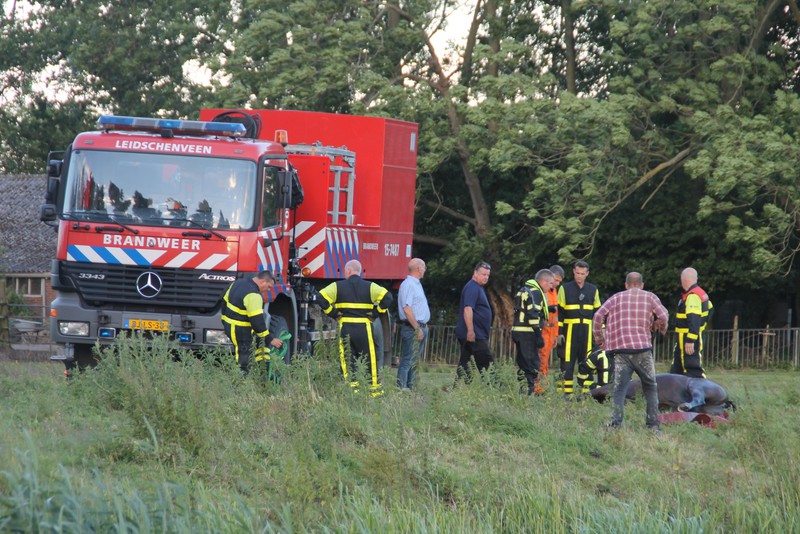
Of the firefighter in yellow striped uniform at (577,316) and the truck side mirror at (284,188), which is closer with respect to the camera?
the truck side mirror at (284,188)

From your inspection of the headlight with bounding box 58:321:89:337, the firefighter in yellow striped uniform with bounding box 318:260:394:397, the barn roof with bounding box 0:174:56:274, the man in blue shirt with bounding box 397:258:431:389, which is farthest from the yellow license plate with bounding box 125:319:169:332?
the barn roof with bounding box 0:174:56:274

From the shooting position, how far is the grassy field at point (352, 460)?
583cm

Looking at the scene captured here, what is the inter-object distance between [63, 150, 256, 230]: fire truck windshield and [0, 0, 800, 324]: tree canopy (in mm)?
10623

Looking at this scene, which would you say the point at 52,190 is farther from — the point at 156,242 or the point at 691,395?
the point at 691,395

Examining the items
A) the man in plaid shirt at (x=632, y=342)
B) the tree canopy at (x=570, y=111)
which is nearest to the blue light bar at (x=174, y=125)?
the man in plaid shirt at (x=632, y=342)

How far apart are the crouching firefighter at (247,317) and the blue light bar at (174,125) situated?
98.3 inches

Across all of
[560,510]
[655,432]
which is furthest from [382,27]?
[560,510]

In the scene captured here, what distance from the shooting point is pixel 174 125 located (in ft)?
43.1

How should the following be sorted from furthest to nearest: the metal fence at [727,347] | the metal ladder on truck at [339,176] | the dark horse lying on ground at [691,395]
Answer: the metal fence at [727,347]
the metal ladder on truck at [339,176]
the dark horse lying on ground at [691,395]

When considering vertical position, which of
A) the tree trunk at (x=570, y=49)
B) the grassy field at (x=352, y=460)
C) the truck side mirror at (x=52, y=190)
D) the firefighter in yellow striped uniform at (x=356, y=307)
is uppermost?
the tree trunk at (x=570, y=49)

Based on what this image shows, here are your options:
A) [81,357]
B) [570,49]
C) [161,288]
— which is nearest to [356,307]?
[161,288]

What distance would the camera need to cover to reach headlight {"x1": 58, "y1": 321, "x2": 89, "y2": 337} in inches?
496

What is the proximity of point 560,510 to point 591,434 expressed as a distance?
122 inches

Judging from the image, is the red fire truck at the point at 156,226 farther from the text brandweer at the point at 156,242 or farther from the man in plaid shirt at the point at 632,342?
the man in plaid shirt at the point at 632,342
